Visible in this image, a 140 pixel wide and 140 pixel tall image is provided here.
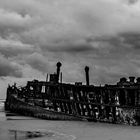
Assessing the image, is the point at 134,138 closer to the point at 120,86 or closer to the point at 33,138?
the point at 33,138

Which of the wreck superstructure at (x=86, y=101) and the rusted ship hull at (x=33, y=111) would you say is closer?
the wreck superstructure at (x=86, y=101)

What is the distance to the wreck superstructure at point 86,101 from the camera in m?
21.1

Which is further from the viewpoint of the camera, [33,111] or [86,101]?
[33,111]

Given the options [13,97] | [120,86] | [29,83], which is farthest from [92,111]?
[13,97]

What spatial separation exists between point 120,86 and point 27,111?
1272 centimetres

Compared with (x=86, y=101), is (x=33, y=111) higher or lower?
lower

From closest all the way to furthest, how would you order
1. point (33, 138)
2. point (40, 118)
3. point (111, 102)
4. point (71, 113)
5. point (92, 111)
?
point (33, 138) → point (111, 102) → point (92, 111) → point (71, 113) → point (40, 118)

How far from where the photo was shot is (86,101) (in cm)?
2431

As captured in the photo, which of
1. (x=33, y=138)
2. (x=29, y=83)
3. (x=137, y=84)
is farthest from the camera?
(x=29, y=83)

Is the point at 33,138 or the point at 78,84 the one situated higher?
the point at 78,84

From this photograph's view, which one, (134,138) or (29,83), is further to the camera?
(29,83)

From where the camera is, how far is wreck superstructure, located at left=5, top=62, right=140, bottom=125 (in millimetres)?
21078

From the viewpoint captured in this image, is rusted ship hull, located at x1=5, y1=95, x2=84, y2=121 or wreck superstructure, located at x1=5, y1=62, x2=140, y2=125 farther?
rusted ship hull, located at x1=5, y1=95, x2=84, y2=121

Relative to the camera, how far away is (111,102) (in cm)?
2223
